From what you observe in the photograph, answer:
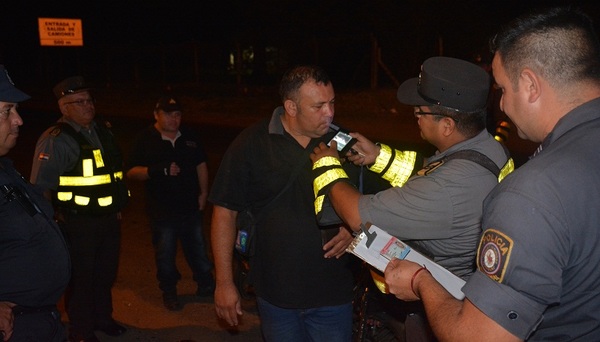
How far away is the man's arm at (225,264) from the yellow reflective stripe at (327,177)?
0.71m

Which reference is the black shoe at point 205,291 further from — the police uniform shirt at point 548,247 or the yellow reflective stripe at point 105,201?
the police uniform shirt at point 548,247

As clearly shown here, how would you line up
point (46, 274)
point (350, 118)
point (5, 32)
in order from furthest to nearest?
point (5, 32), point (350, 118), point (46, 274)

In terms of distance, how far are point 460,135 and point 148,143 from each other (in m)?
3.82

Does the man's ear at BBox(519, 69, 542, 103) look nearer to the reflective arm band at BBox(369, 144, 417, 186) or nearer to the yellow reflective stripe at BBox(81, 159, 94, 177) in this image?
the reflective arm band at BBox(369, 144, 417, 186)

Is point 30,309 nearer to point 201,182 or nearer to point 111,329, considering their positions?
point 111,329

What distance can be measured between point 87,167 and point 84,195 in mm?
228

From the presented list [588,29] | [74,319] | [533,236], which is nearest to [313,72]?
[588,29]

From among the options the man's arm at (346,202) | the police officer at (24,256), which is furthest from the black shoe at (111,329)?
the man's arm at (346,202)

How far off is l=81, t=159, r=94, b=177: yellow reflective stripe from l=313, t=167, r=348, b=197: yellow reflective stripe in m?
2.60

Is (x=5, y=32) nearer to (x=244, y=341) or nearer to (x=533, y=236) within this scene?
(x=244, y=341)

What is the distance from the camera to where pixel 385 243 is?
254 cm

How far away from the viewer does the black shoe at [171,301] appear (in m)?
5.68

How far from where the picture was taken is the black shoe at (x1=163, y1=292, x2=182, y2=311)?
18.6 ft

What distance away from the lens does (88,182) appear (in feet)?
16.0
